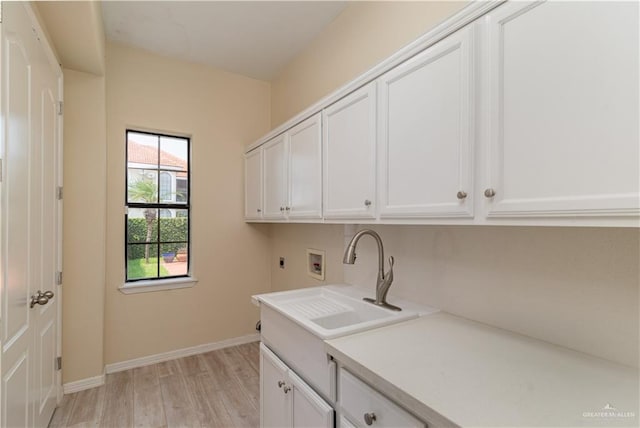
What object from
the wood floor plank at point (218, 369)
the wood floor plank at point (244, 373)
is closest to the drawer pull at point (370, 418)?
the wood floor plank at point (244, 373)

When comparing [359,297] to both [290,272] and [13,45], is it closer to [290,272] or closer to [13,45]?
[290,272]

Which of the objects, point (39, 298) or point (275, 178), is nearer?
point (39, 298)

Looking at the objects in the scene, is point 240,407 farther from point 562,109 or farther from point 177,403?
point 562,109

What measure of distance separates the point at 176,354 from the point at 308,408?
220 cm

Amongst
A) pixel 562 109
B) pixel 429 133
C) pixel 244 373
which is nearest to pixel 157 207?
pixel 244 373

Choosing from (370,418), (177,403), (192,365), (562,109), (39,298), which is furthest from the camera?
(192,365)

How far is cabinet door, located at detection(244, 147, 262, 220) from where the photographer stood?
2.93 metres

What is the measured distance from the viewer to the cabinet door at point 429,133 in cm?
110

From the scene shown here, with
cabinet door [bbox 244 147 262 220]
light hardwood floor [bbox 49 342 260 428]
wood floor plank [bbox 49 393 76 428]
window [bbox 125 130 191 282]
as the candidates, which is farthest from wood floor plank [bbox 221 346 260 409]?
cabinet door [bbox 244 147 262 220]

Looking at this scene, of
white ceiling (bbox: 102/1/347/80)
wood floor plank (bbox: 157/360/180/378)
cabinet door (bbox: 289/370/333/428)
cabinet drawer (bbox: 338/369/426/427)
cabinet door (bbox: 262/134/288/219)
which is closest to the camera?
cabinet drawer (bbox: 338/369/426/427)

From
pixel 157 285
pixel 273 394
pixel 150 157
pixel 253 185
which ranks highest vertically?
pixel 150 157

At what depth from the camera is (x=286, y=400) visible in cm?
149

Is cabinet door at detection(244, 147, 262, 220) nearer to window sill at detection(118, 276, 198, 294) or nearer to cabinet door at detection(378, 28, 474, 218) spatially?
window sill at detection(118, 276, 198, 294)

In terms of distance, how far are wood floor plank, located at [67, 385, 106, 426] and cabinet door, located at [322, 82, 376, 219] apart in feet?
7.03
